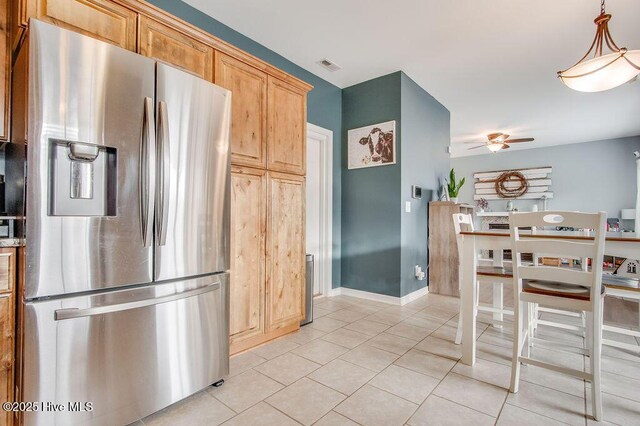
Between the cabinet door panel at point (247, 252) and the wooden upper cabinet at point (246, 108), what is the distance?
4.9 inches

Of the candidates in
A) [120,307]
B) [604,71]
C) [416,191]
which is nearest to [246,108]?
[120,307]

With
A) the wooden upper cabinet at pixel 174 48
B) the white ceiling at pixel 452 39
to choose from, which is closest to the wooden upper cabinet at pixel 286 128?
the wooden upper cabinet at pixel 174 48

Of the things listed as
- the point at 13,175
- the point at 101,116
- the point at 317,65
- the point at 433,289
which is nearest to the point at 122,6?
the point at 101,116

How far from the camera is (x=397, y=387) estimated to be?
5.99ft

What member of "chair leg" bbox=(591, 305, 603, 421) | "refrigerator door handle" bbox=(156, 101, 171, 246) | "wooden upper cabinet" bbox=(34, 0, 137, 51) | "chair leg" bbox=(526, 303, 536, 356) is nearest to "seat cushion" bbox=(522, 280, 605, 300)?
"chair leg" bbox=(591, 305, 603, 421)

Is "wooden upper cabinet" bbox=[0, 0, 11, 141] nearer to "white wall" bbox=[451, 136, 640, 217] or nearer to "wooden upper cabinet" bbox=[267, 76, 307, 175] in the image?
"wooden upper cabinet" bbox=[267, 76, 307, 175]

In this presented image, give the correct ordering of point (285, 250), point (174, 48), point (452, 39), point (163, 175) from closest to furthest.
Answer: point (163, 175) < point (174, 48) < point (285, 250) < point (452, 39)

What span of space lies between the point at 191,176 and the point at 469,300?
201 centimetres

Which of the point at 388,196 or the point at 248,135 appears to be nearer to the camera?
the point at 248,135

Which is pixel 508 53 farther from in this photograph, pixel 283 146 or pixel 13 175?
pixel 13 175

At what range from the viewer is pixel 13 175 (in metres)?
1.60

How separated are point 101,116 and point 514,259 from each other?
7.56 ft

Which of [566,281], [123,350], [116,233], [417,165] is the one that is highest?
[417,165]

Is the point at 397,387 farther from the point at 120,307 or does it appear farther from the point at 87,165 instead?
the point at 87,165
